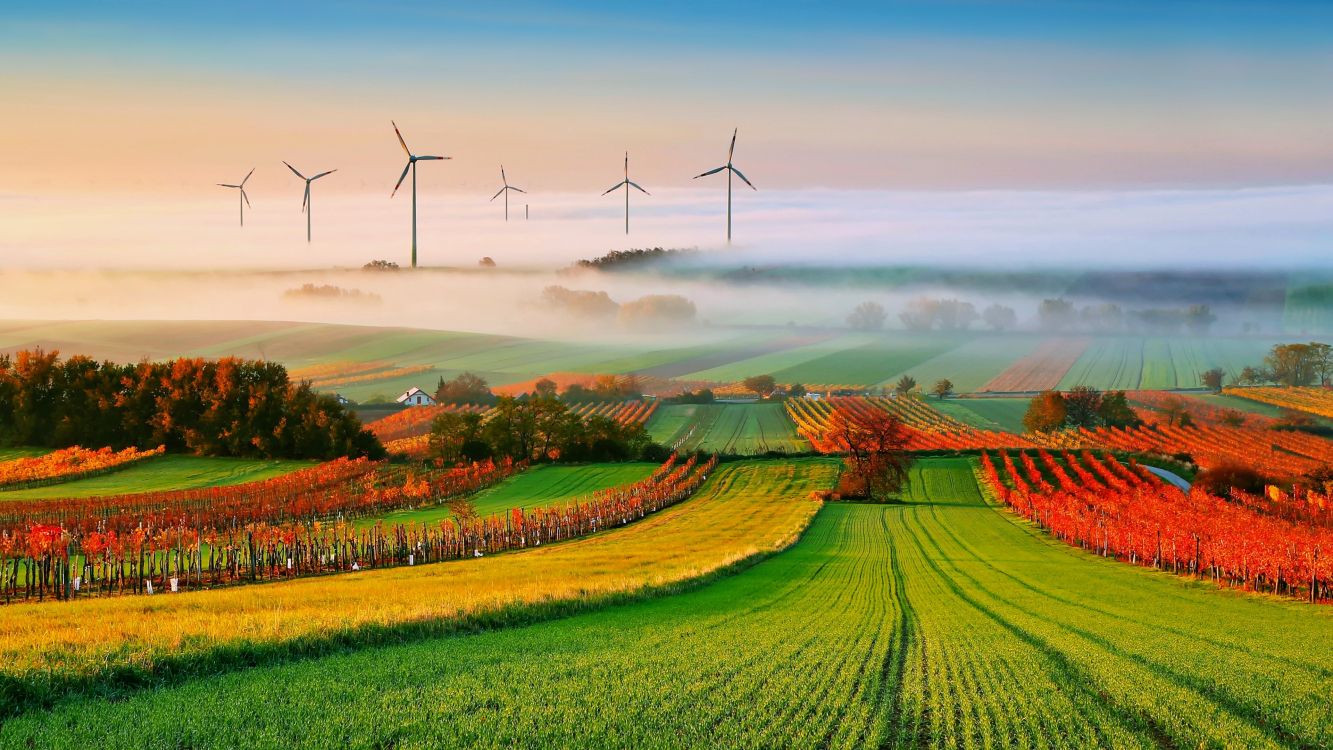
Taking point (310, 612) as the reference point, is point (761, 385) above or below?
below

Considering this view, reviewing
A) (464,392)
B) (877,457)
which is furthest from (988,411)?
(464,392)

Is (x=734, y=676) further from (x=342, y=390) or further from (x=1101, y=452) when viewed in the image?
(x=342, y=390)

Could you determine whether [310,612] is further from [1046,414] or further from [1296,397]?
[1296,397]

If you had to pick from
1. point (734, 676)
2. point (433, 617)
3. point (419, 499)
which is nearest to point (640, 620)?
point (433, 617)

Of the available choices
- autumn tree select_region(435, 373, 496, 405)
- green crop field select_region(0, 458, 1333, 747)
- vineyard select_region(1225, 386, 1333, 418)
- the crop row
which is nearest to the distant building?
autumn tree select_region(435, 373, 496, 405)

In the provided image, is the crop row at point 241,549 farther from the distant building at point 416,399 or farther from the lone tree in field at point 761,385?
the lone tree in field at point 761,385

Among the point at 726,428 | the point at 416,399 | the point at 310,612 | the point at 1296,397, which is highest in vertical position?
the point at 310,612
